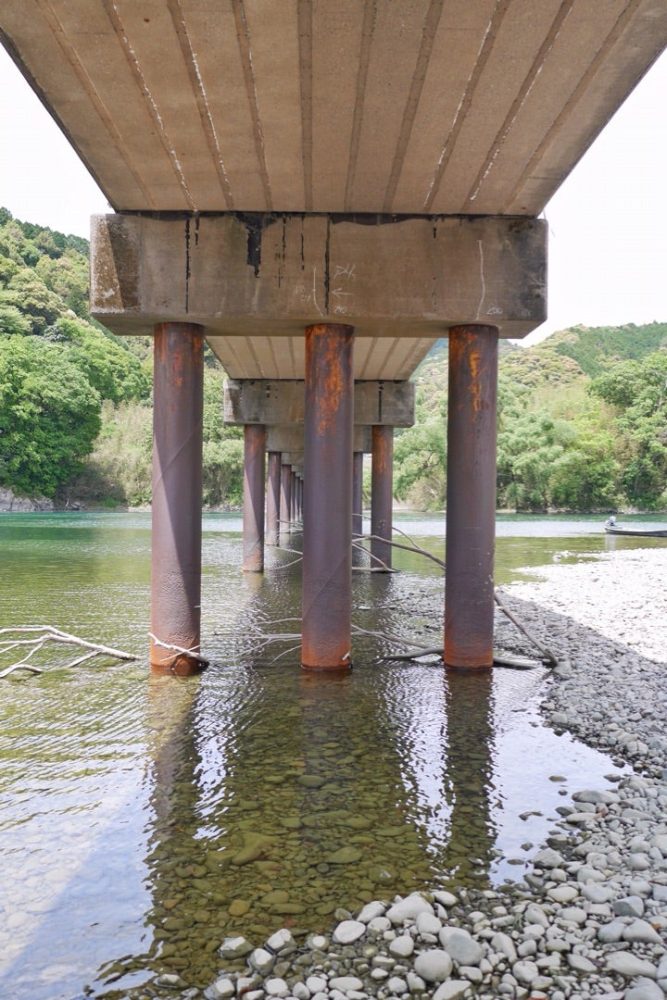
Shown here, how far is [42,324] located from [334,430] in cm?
7667

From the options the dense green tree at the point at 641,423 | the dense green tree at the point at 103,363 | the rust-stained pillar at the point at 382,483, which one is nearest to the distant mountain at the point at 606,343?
the dense green tree at the point at 641,423

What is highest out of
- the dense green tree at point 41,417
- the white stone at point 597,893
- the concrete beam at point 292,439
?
the dense green tree at point 41,417

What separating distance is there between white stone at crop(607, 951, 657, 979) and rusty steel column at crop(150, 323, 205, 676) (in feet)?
16.9

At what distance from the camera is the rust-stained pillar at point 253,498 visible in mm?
17938

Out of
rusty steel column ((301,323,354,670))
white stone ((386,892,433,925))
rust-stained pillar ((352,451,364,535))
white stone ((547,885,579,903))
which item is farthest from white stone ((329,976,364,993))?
rust-stained pillar ((352,451,364,535))

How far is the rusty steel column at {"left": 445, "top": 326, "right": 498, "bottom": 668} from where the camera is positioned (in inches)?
293

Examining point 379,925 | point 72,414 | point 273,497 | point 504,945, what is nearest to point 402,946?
point 379,925

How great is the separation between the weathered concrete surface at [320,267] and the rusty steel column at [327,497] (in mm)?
444

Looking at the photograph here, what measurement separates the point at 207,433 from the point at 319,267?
64.6 meters

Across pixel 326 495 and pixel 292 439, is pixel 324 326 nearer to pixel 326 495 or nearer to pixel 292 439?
pixel 326 495

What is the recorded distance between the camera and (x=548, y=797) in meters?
4.67

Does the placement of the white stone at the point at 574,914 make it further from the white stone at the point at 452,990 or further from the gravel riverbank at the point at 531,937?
the white stone at the point at 452,990

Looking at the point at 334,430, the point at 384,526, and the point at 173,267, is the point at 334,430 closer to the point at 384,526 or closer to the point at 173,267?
the point at 173,267

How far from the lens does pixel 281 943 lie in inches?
122
